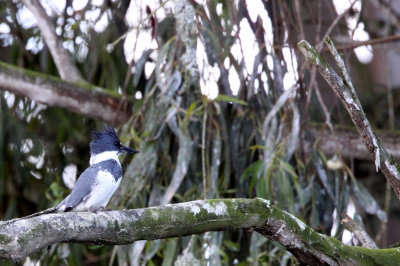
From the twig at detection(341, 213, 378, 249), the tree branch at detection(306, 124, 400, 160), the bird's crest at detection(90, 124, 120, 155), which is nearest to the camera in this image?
the twig at detection(341, 213, 378, 249)

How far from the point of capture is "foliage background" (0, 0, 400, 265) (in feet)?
9.77

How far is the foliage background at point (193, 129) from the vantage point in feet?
9.77

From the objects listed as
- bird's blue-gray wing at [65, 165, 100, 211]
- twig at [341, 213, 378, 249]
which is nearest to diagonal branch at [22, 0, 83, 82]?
bird's blue-gray wing at [65, 165, 100, 211]

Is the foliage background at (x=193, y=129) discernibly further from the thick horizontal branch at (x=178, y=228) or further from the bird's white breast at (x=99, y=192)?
the thick horizontal branch at (x=178, y=228)

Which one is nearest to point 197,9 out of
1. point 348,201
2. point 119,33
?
point 119,33

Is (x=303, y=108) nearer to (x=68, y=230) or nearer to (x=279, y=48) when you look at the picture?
(x=279, y=48)

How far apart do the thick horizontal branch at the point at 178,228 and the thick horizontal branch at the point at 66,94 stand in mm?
1729

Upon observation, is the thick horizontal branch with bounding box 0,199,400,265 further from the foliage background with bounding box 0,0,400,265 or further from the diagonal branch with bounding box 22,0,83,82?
the diagonal branch with bounding box 22,0,83,82

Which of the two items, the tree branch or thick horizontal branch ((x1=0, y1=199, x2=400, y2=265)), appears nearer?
thick horizontal branch ((x1=0, y1=199, x2=400, y2=265))

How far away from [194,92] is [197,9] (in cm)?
38

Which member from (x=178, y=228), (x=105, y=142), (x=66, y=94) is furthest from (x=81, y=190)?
(x=66, y=94)

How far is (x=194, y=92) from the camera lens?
3.19 metres

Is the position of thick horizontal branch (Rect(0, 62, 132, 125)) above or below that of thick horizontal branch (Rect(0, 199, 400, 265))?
above

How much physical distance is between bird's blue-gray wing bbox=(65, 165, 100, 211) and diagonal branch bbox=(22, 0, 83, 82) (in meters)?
1.24
